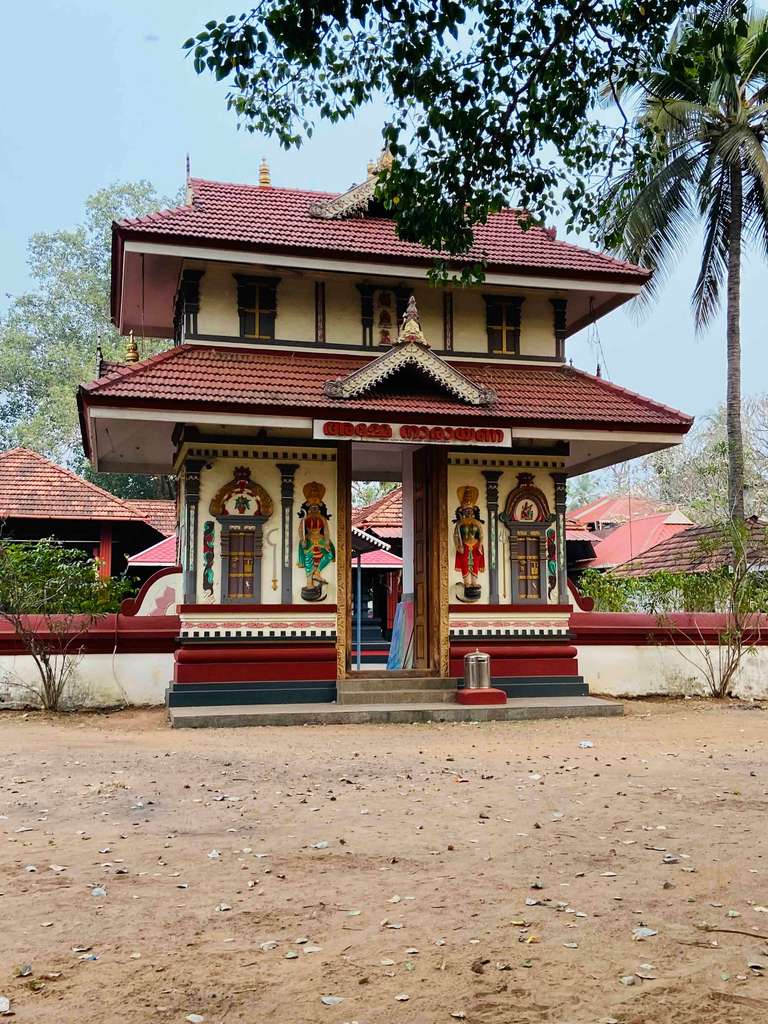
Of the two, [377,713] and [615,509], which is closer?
[377,713]

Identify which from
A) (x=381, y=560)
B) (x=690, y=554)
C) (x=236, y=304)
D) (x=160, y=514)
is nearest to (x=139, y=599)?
(x=236, y=304)

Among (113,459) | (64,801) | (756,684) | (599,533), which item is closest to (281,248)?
(113,459)

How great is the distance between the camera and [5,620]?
43.1 feet

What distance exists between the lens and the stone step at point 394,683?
1273 centimetres

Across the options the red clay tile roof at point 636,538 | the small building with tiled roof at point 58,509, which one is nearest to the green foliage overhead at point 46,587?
the small building with tiled roof at point 58,509

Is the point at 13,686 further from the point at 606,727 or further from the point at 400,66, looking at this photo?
the point at 400,66

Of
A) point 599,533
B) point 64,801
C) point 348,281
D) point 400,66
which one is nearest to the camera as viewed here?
point 400,66

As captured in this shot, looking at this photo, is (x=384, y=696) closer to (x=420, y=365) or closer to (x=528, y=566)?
(x=528, y=566)

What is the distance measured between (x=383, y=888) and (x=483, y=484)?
30.1ft

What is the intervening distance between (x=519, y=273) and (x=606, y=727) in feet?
21.0

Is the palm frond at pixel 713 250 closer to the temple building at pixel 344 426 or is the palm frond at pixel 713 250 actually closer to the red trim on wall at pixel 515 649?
the temple building at pixel 344 426

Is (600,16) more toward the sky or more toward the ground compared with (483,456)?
more toward the sky

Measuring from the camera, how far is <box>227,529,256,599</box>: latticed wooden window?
12750 mm

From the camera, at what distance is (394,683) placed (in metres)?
12.9
